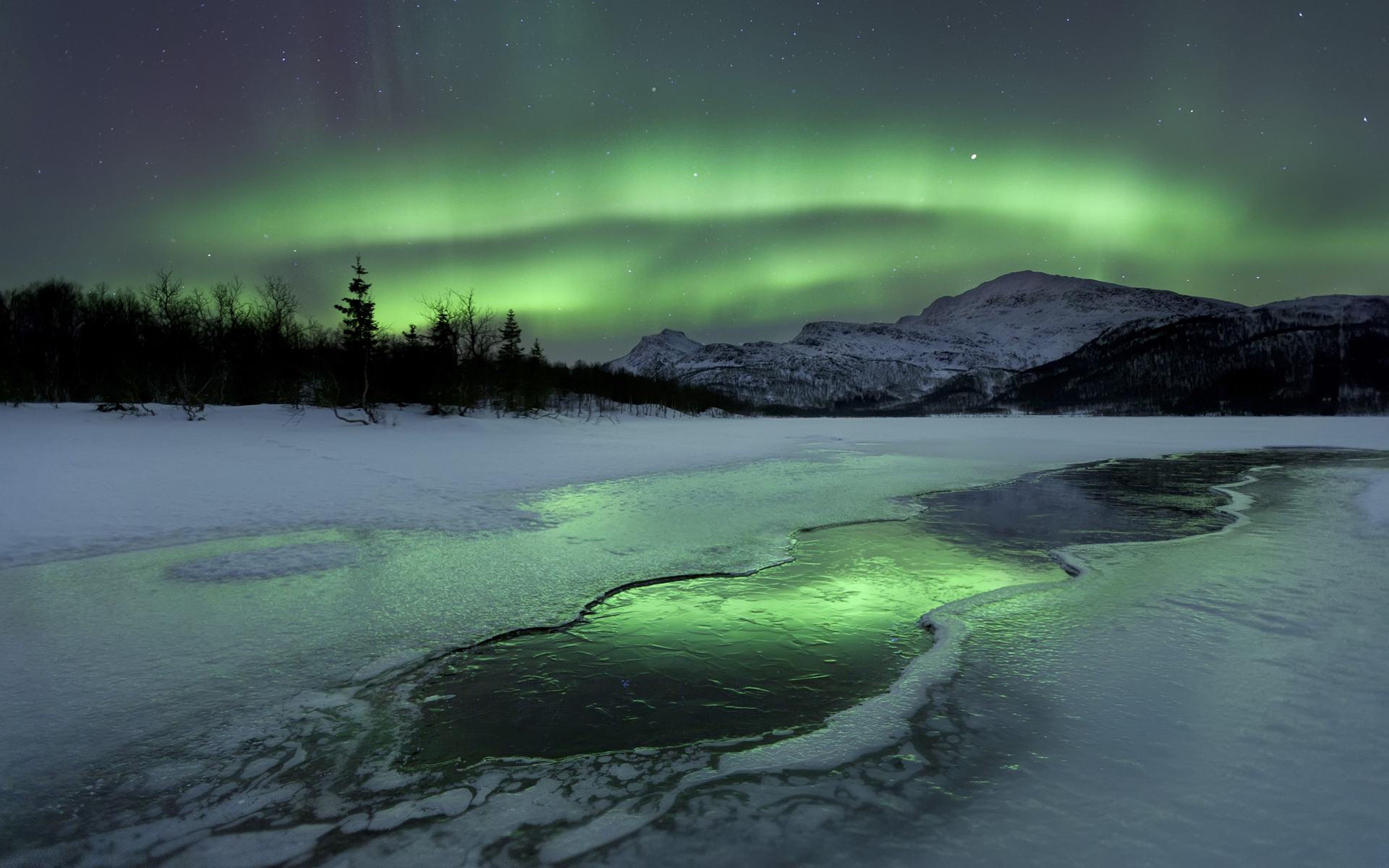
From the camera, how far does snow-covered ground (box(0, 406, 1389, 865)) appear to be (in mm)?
3574

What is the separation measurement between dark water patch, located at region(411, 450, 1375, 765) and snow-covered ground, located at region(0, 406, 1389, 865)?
20.0 inches

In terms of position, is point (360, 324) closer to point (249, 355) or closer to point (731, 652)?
point (249, 355)

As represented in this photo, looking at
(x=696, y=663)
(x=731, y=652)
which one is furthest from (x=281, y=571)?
(x=731, y=652)

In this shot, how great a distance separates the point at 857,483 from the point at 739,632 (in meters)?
11.5

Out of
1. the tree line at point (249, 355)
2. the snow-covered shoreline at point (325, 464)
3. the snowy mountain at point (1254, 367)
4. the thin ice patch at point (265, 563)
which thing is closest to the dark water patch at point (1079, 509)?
the snow-covered shoreline at point (325, 464)

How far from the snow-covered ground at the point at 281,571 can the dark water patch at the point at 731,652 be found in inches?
20.0

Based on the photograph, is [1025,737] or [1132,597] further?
[1132,597]

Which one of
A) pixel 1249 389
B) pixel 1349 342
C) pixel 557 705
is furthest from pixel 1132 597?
pixel 1349 342

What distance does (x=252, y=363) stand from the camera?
46094 millimetres

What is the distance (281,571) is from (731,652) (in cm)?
602

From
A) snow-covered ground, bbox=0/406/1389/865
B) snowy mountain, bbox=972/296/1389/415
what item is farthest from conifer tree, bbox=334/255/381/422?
snowy mountain, bbox=972/296/1389/415

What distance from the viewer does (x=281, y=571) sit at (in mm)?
7805

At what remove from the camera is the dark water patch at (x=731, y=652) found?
4055mm

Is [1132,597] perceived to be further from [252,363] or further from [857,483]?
[252,363]
